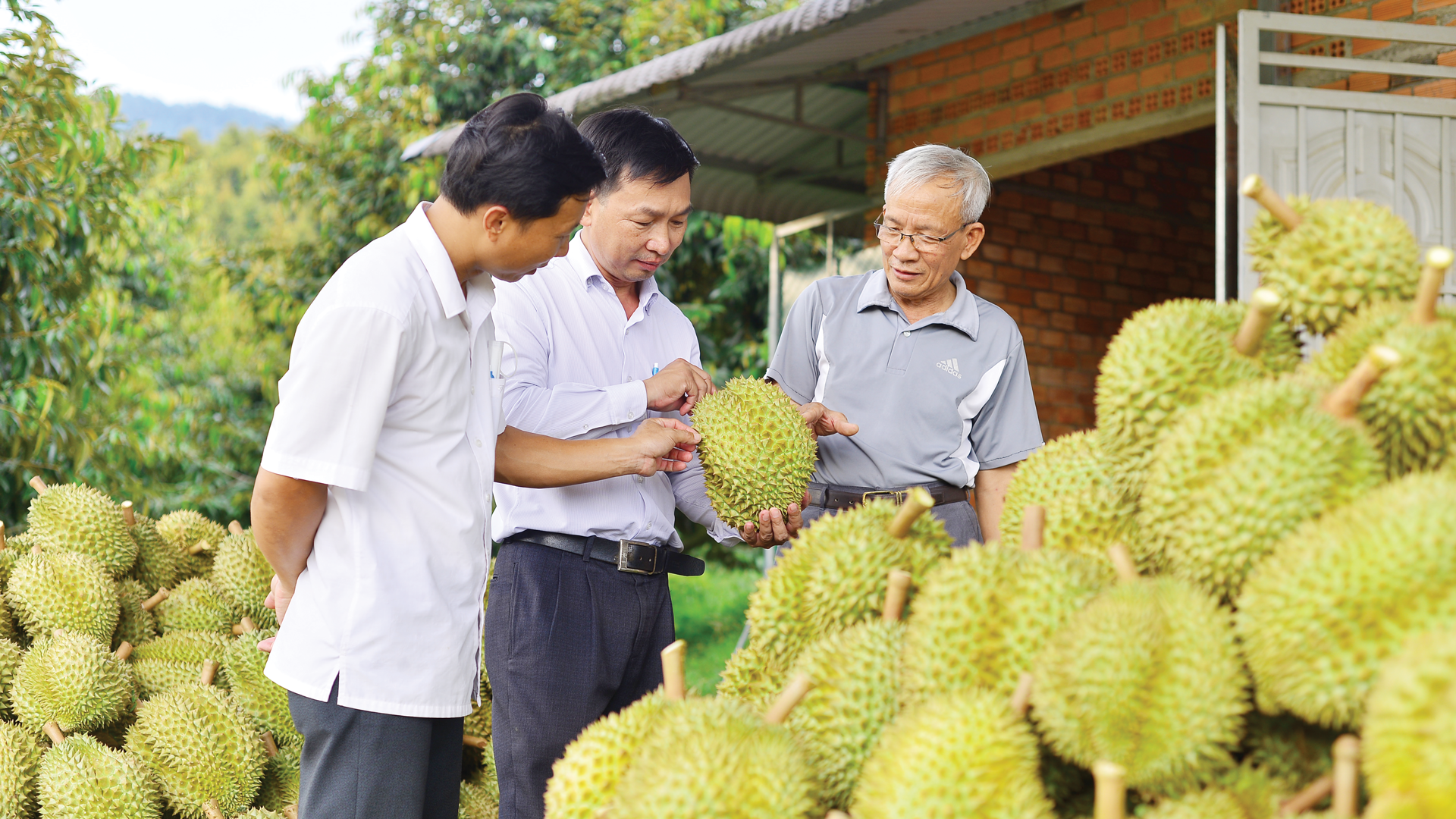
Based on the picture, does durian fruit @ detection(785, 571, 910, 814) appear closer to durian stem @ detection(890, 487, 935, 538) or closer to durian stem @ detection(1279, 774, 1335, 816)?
durian stem @ detection(890, 487, 935, 538)

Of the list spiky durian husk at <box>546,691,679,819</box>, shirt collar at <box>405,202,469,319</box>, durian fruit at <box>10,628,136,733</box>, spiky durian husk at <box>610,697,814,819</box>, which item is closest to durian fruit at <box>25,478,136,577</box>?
durian fruit at <box>10,628,136,733</box>

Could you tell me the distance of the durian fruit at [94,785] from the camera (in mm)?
2613

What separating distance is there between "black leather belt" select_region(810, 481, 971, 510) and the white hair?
72cm

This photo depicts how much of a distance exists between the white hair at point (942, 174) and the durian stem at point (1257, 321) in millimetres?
1446

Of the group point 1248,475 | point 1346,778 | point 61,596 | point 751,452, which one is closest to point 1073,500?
point 1248,475

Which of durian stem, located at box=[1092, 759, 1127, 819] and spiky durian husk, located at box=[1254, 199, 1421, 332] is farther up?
spiky durian husk, located at box=[1254, 199, 1421, 332]

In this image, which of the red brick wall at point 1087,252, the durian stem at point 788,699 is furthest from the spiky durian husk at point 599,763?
the red brick wall at point 1087,252

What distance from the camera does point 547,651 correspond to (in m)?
2.36

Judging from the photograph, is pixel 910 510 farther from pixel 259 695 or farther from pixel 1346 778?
pixel 259 695

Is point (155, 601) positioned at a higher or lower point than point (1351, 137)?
lower

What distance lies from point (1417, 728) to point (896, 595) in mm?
634

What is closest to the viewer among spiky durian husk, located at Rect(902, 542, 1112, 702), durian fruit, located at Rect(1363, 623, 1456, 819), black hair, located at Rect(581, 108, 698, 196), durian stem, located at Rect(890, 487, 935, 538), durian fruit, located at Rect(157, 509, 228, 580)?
durian fruit, located at Rect(1363, 623, 1456, 819)

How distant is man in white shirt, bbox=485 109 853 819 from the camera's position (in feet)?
7.80

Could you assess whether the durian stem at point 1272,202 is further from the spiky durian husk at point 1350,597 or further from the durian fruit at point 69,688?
the durian fruit at point 69,688
